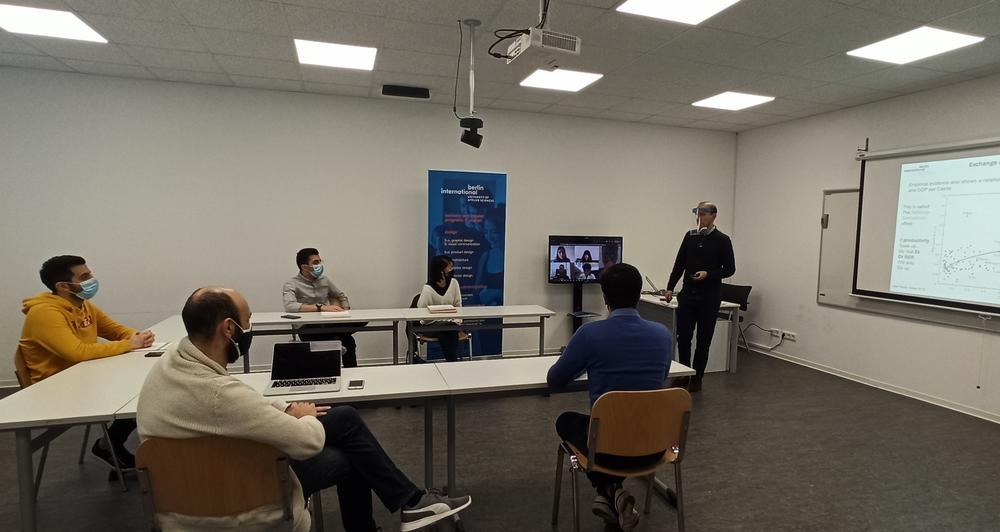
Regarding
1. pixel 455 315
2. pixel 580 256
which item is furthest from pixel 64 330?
pixel 580 256

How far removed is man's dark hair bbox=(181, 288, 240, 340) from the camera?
153 centimetres

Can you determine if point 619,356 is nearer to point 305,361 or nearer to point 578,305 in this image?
point 305,361

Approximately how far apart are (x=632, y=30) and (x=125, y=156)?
4.74 m

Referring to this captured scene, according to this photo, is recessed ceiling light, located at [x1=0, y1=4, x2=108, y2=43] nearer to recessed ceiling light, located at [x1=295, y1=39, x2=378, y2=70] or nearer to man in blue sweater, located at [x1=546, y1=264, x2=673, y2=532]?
recessed ceiling light, located at [x1=295, y1=39, x2=378, y2=70]

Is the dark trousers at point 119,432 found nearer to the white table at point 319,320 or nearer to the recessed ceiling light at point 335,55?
the white table at point 319,320

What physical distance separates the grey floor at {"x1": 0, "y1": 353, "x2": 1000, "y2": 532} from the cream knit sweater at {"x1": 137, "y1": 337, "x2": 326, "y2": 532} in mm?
1124

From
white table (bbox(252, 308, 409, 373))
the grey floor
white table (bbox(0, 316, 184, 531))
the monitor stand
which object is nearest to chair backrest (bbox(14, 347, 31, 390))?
white table (bbox(0, 316, 184, 531))

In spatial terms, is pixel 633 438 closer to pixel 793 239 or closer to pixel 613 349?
pixel 613 349

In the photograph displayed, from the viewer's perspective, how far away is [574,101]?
5.24 metres

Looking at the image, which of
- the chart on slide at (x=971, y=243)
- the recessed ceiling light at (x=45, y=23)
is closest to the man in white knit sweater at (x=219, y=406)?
the recessed ceiling light at (x=45, y=23)

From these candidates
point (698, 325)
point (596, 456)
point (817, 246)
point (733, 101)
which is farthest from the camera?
point (817, 246)

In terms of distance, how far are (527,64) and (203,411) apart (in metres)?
3.55

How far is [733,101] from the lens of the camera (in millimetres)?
5137

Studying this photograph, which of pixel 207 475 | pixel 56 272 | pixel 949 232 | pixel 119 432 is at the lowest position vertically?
pixel 119 432
